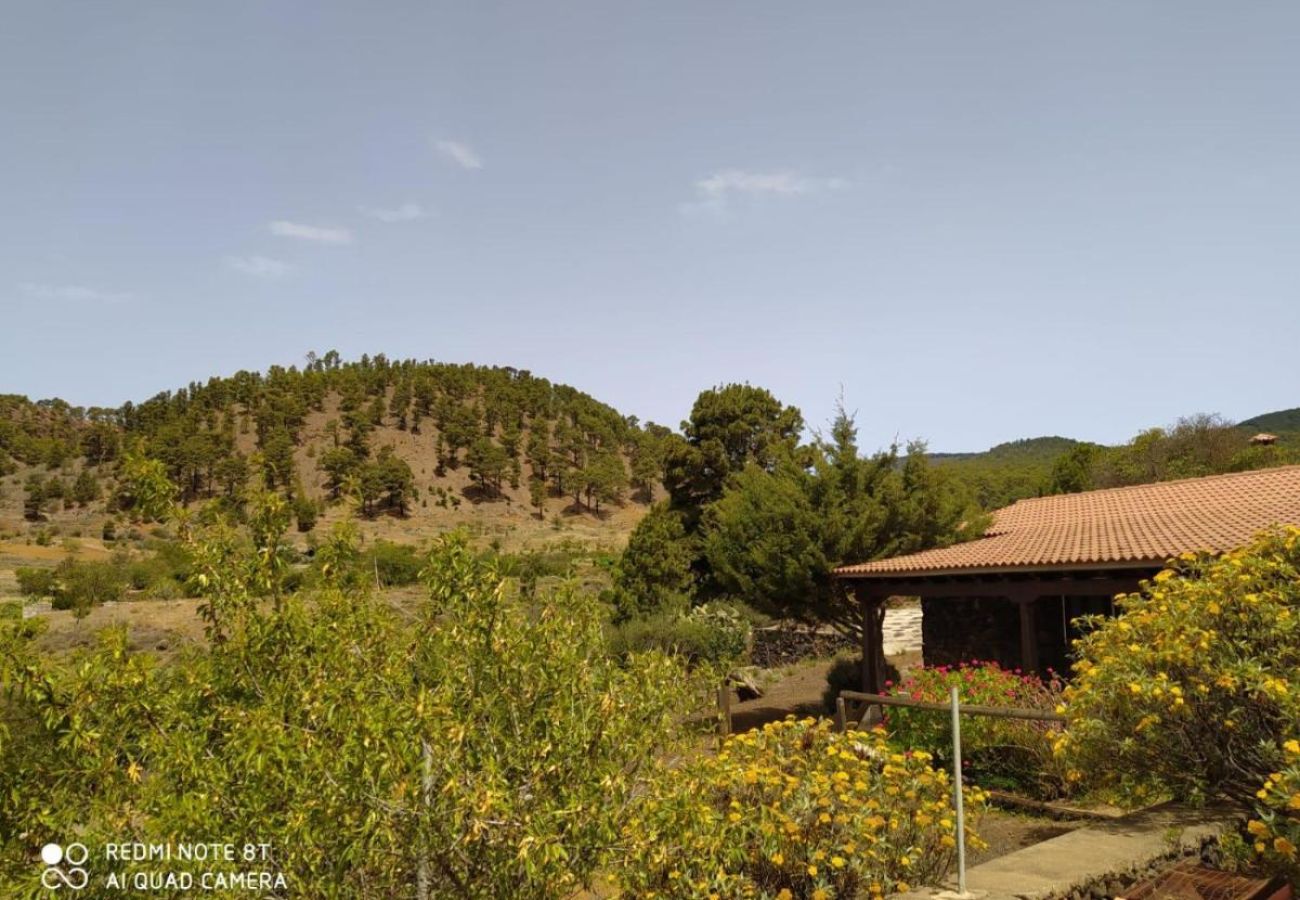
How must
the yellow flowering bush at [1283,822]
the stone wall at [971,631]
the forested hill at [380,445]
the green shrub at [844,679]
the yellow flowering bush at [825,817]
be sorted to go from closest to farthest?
the yellow flowering bush at [1283,822] → the yellow flowering bush at [825,817] → the stone wall at [971,631] → the green shrub at [844,679] → the forested hill at [380,445]

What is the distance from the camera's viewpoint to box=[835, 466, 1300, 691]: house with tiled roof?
14.4 meters

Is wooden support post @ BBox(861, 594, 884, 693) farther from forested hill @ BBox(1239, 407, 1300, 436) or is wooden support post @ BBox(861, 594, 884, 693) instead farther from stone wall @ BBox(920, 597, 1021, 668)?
forested hill @ BBox(1239, 407, 1300, 436)

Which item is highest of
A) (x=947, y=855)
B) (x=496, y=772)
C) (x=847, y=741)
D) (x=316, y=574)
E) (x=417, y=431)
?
(x=417, y=431)

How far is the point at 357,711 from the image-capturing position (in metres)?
3.27

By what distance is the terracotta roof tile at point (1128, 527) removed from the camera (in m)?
14.1

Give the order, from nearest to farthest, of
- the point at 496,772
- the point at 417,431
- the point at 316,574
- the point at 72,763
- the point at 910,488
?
the point at 496,772 → the point at 72,763 → the point at 316,574 → the point at 910,488 → the point at 417,431

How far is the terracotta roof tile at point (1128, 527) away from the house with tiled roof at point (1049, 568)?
0.10ft

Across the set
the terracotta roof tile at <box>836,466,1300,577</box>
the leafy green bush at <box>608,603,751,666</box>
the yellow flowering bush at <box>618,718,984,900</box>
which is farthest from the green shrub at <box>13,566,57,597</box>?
the yellow flowering bush at <box>618,718,984,900</box>

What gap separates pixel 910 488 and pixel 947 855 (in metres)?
14.4

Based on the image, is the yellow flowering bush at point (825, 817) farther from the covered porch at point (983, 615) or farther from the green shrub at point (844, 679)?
the green shrub at point (844, 679)

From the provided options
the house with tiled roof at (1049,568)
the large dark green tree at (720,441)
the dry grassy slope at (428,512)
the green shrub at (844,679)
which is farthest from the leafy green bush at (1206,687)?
the dry grassy slope at (428,512)

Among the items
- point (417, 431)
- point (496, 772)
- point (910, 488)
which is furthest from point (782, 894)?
point (417, 431)

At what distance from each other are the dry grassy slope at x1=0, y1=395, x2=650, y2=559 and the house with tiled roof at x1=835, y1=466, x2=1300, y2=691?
4621 cm

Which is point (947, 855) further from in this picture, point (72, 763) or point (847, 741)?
point (72, 763)
